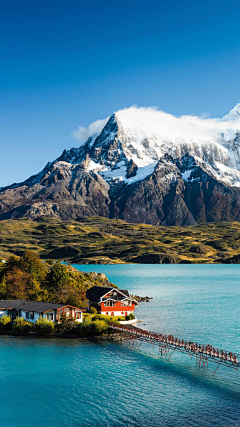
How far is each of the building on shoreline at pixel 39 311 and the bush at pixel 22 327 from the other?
172cm

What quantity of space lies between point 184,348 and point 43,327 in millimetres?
30359

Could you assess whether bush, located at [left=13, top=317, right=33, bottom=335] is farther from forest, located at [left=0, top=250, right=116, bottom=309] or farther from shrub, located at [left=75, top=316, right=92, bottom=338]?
forest, located at [left=0, top=250, right=116, bottom=309]

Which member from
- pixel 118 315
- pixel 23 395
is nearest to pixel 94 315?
pixel 118 315

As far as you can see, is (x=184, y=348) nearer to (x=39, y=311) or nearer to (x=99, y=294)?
(x=39, y=311)

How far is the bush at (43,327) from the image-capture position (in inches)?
3442

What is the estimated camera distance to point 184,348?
77.2 metres

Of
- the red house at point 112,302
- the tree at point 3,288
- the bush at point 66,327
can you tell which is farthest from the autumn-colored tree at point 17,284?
the bush at point 66,327

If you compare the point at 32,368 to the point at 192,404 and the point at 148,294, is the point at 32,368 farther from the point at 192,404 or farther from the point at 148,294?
the point at 148,294

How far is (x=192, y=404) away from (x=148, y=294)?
118m

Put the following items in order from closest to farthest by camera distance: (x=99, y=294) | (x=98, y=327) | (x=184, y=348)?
(x=184, y=348), (x=98, y=327), (x=99, y=294)

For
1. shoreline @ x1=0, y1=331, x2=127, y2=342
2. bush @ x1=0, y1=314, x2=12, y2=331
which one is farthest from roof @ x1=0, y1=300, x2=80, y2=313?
shoreline @ x1=0, y1=331, x2=127, y2=342

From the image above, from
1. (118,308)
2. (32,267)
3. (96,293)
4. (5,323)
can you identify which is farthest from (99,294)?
(5,323)

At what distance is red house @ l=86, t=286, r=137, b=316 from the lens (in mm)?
106062

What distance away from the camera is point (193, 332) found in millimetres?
94375
